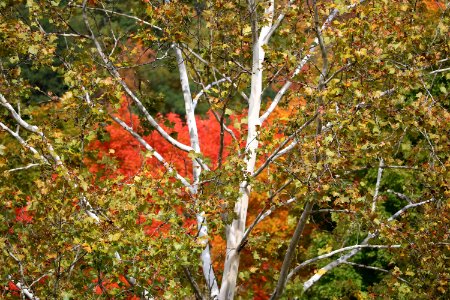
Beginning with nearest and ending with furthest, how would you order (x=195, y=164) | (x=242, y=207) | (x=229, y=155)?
(x=229, y=155)
(x=242, y=207)
(x=195, y=164)

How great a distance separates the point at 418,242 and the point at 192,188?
2.74 metres

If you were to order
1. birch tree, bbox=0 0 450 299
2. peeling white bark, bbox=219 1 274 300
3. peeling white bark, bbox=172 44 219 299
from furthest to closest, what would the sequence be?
peeling white bark, bbox=172 44 219 299
peeling white bark, bbox=219 1 274 300
birch tree, bbox=0 0 450 299

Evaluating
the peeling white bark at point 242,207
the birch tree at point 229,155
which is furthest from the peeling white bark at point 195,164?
the peeling white bark at point 242,207

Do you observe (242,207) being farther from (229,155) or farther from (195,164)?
(195,164)

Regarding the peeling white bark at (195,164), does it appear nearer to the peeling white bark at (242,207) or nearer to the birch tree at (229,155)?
the birch tree at (229,155)

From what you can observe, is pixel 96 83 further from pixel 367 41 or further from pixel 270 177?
pixel 367 41

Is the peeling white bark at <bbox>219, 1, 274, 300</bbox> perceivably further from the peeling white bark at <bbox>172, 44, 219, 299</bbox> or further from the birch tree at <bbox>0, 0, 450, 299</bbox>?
the peeling white bark at <bbox>172, 44, 219, 299</bbox>

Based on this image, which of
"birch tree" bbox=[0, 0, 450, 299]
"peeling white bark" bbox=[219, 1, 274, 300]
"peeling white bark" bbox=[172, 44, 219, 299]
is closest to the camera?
"birch tree" bbox=[0, 0, 450, 299]

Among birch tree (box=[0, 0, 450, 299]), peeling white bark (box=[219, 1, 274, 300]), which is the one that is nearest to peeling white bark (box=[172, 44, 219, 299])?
birch tree (box=[0, 0, 450, 299])

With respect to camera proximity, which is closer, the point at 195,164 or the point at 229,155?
Answer: the point at 229,155

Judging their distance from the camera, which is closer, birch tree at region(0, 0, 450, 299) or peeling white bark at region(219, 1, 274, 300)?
birch tree at region(0, 0, 450, 299)

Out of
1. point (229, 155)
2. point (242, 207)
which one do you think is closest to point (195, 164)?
point (242, 207)

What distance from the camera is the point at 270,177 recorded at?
8492 millimetres

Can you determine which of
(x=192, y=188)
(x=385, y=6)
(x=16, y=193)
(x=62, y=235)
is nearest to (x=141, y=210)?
(x=62, y=235)
